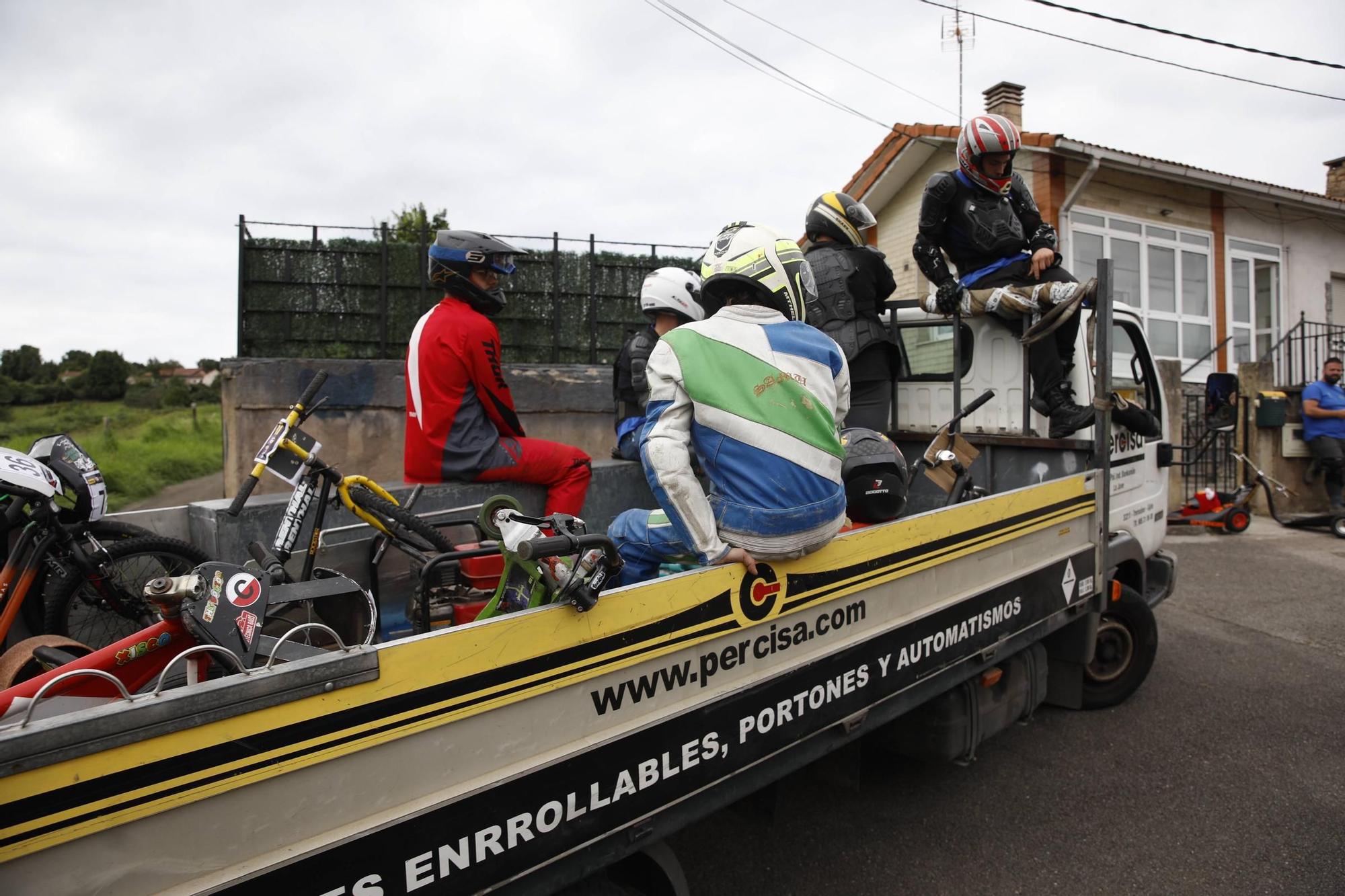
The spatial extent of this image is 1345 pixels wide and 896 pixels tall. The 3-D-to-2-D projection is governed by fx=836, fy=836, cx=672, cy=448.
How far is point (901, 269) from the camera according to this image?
54.2 feet

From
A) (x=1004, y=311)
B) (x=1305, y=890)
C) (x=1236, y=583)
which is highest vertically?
(x=1004, y=311)

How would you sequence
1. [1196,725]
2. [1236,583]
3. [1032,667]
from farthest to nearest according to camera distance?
[1236,583]
[1196,725]
[1032,667]

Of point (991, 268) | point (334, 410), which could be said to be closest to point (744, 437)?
point (991, 268)

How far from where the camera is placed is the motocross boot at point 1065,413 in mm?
4488

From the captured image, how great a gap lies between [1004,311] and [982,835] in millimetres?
2765

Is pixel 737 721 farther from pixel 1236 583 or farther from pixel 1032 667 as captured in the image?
pixel 1236 583

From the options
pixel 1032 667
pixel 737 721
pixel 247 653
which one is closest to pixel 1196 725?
pixel 1032 667

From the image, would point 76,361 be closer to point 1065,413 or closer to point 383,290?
point 383,290

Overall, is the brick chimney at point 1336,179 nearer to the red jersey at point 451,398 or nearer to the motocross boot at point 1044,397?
the motocross boot at point 1044,397

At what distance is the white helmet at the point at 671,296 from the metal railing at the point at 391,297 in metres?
5.91

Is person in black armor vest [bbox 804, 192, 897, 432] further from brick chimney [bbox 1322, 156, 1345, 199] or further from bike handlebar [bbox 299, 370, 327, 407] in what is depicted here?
brick chimney [bbox 1322, 156, 1345, 199]

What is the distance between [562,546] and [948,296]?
3698 mm

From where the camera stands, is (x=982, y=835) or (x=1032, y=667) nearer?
(x=982, y=835)

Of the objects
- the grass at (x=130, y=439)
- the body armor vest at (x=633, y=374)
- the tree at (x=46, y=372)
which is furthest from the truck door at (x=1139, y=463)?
the tree at (x=46, y=372)
